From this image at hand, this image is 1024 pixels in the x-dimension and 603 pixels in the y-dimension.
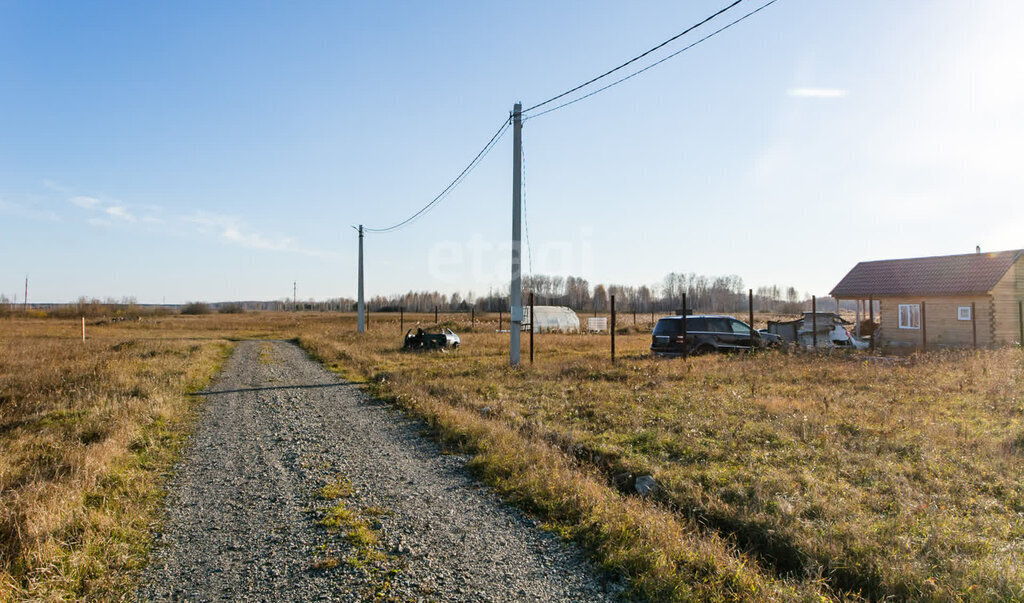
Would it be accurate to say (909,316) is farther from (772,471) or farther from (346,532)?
(346,532)

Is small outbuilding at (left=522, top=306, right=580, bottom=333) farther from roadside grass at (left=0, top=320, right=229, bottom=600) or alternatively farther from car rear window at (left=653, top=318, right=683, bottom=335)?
roadside grass at (left=0, top=320, right=229, bottom=600)

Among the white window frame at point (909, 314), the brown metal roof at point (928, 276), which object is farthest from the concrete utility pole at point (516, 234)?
the white window frame at point (909, 314)

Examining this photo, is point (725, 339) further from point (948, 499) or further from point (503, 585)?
point (503, 585)

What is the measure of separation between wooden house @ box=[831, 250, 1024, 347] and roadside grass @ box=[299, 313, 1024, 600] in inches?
453

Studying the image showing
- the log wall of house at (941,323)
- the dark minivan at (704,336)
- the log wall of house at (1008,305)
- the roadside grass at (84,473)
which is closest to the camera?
the roadside grass at (84,473)

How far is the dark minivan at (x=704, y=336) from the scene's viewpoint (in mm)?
17781

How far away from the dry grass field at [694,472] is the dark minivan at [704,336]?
4.55 m

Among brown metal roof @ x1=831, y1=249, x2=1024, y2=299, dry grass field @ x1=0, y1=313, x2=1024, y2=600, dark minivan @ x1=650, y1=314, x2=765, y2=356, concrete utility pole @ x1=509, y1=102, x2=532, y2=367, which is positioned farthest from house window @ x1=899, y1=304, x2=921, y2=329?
concrete utility pole @ x1=509, y1=102, x2=532, y2=367

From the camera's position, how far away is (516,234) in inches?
604

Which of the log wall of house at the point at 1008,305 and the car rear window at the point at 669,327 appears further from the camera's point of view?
the log wall of house at the point at 1008,305

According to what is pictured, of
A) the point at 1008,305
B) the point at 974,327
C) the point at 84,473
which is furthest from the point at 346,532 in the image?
the point at 1008,305

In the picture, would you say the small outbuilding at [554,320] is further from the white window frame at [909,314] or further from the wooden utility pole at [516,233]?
the wooden utility pole at [516,233]

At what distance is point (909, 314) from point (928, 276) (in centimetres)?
175

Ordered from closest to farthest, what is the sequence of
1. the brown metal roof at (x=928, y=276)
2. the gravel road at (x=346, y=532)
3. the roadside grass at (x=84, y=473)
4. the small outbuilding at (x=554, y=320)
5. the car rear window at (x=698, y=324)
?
the gravel road at (x=346, y=532)
the roadside grass at (x=84, y=473)
the car rear window at (x=698, y=324)
the brown metal roof at (x=928, y=276)
the small outbuilding at (x=554, y=320)
